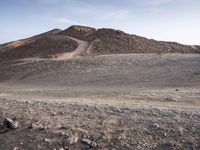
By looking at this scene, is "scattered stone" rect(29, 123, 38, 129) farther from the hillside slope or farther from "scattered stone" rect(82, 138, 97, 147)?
the hillside slope

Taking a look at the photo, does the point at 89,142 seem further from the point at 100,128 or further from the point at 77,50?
the point at 77,50

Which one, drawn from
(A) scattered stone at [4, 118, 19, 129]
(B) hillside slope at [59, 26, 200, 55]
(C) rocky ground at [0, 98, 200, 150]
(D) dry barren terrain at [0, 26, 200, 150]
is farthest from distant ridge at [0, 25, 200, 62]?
(A) scattered stone at [4, 118, 19, 129]

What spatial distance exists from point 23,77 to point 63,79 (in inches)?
178

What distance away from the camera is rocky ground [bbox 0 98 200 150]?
777cm

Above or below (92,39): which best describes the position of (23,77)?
below

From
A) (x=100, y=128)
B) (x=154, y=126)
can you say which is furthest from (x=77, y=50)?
(x=154, y=126)

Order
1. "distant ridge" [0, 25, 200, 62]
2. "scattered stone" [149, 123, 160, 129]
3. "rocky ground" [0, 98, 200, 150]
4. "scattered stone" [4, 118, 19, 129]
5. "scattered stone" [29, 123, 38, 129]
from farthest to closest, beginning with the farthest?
"distant ridge" [0, 25, 200, 62]
"scattered stone" [4, 118, 19, 129]
"scattered stone" [29, 123, 38, 129]
"scattered stone" [149, 123, 160, 129]
"rocky ground" [0, 98, 200, 150]

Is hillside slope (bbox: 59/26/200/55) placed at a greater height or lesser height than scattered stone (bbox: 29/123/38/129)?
greater

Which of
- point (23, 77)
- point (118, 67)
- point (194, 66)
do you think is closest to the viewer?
point (194, 66)

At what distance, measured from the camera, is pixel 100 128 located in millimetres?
8352

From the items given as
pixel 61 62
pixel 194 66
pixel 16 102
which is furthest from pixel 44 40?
pixel 16 102

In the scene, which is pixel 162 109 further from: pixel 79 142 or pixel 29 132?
pixel 29 132

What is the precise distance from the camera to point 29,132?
8.53 meters

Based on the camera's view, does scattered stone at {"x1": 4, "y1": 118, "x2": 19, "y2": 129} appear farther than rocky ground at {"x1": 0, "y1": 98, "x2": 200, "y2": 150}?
Yes
